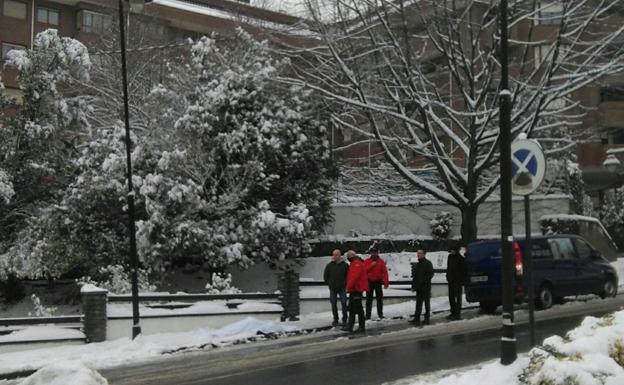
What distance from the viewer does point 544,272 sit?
54.0ft

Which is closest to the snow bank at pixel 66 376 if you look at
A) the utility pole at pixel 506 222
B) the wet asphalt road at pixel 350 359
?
the wet asphalt road at pixel 350 359

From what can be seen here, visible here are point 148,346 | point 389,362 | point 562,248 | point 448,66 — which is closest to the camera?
point 389,362

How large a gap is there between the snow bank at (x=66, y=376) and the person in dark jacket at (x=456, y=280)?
34.2 ft

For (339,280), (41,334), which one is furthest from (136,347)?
(339,280)

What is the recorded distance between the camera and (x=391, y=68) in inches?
759

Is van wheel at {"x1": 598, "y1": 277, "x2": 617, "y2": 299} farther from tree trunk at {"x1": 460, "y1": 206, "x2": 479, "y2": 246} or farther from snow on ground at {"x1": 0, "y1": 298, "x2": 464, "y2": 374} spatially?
snow on ground at {"x1": 0, "y1": 298, "x2": 464, "y2": 374}

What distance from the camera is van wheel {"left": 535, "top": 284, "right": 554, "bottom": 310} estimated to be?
643 inches

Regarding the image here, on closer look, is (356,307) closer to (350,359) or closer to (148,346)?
(350,359)

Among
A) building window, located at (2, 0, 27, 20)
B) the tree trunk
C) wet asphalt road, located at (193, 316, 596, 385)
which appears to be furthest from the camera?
building window, located at (2, 0, 27, 20)

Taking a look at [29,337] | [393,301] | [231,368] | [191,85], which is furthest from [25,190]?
[231,368]

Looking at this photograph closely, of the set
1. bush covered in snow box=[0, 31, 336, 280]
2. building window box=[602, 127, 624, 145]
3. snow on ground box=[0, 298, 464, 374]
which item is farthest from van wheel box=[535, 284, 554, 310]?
building window box=[602, 127, 624, 145]

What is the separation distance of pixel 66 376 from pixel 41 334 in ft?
27.0

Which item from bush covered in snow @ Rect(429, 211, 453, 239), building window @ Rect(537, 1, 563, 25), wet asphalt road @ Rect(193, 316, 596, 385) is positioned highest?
building window @ Rect(537, 1, 563, 25)

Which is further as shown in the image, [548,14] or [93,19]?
[93,19]
